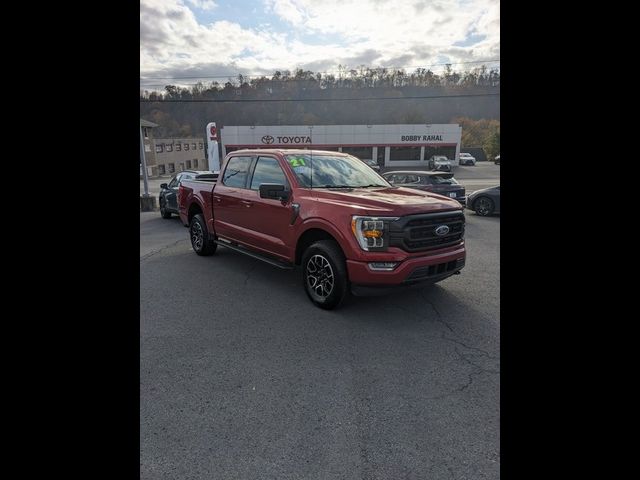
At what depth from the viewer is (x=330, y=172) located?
5.31 m

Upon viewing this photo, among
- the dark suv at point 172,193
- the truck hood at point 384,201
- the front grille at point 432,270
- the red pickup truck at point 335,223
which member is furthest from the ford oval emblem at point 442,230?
the dark suv at point 172,193

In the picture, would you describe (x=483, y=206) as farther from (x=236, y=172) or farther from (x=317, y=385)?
(x=317, y=385)

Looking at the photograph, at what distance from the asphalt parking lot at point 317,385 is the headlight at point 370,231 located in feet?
2.91

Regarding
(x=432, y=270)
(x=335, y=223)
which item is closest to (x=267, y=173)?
(x=335, y=223)

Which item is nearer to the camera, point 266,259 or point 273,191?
point 273,191

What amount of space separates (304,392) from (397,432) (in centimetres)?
77

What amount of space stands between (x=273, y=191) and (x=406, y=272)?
6.67 ft

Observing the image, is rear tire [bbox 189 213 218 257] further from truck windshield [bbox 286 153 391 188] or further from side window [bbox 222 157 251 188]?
truck windshield [bbox 286 153 391 188]

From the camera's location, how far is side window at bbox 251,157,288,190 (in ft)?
17.2

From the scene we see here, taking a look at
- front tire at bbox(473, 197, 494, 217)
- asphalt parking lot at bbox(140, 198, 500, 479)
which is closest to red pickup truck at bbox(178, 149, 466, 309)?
asphalt parking lot at bbox(140, 198, 500, 479)
